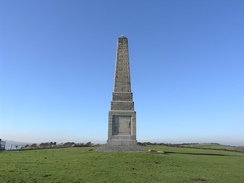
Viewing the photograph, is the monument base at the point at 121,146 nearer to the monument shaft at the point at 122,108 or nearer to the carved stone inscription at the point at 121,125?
the monument shaft at the point at 122,108

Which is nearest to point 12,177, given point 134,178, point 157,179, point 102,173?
point 102,173

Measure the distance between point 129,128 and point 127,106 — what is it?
2.36m

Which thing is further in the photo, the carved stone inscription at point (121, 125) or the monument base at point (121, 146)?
the carved stone inscription at point (121, 125)

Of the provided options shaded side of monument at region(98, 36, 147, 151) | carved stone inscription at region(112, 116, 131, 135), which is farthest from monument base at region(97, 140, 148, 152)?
carved stone inscription at region(112, 116, 131, 135)

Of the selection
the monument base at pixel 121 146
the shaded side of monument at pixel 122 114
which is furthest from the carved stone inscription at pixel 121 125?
the monument base at pixel 121 146

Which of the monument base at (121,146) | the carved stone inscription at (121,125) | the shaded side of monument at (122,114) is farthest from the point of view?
the carved stone inscription at (121,125)

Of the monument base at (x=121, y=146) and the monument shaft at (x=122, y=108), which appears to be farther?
the monument shaft at (x=122, y=108)

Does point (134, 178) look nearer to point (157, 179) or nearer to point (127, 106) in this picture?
point (157, 179)

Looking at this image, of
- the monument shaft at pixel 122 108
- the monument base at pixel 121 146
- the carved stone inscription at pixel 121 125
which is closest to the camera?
the monument base at pixel 121 146

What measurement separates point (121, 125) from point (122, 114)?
1.15 meters

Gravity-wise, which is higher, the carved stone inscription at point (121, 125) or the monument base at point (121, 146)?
the carved stone inscription at point (121, 125)

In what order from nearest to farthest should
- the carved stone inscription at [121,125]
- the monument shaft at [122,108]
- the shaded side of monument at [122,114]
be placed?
the shaded side of monument at [122,114], the monument shaft at [122,108], the carved stone inscription at [121,125]

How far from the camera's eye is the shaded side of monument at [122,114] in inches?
833

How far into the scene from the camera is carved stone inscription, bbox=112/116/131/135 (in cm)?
2189
